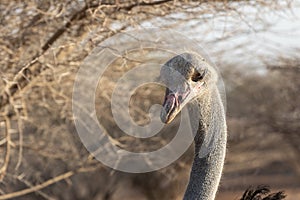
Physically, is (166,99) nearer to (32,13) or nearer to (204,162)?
(204,162)

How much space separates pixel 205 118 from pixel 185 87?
228 millimetres

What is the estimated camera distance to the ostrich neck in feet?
9.93

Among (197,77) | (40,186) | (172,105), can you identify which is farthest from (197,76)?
(40,186)

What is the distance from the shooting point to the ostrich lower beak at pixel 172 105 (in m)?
2.80

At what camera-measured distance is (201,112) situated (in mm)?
3008

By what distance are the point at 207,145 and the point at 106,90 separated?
3693 mm

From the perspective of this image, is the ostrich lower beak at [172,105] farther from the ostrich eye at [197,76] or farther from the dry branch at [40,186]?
the dry branch at [40,186]

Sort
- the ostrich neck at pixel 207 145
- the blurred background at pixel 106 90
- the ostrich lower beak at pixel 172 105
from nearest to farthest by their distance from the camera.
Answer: the ostrich lower beak at pixel 172 105
the ostrich neck at pixel 207 145
the blurred background at pixel 106 90

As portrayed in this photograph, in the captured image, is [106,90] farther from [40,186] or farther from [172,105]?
[172,105]

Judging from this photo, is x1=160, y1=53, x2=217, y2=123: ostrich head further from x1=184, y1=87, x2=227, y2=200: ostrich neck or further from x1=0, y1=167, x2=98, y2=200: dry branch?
x1=0, y1=167, x2=98, y2=200: dry branch

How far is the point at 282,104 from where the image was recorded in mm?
8352

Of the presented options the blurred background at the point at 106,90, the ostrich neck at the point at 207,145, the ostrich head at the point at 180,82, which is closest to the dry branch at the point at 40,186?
the blurred background at the point at 106,90

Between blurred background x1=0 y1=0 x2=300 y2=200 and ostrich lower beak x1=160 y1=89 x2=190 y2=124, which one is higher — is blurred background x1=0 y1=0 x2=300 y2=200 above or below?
below

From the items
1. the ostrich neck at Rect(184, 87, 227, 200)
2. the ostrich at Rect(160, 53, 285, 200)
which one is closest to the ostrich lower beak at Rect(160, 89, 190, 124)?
the ostrich at Rect(160, 53, 285, 200)
